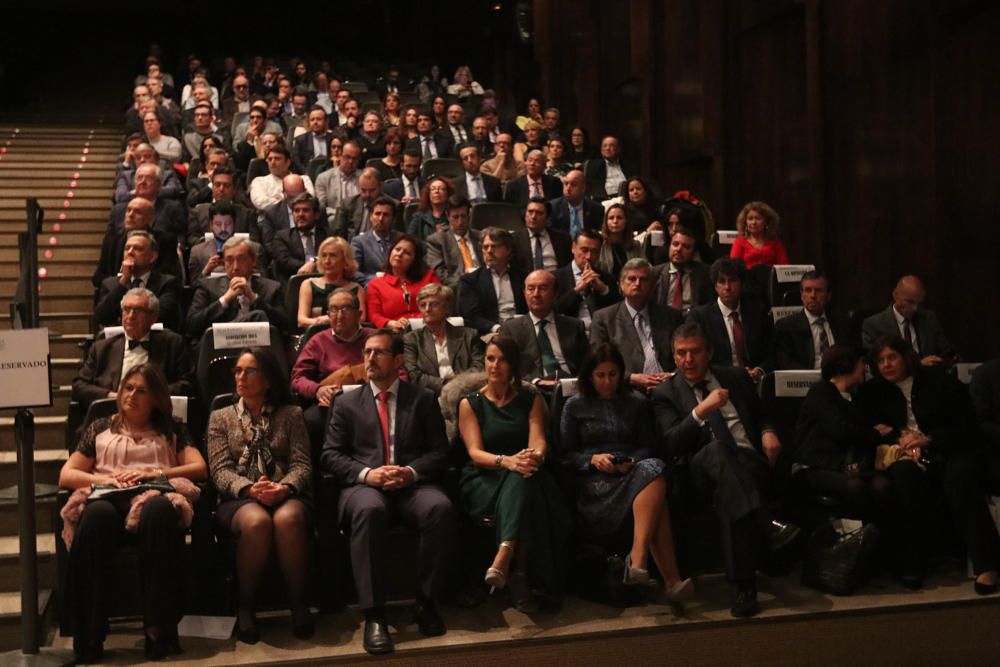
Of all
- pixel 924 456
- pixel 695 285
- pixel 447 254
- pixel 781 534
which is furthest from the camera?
pixel 447 254

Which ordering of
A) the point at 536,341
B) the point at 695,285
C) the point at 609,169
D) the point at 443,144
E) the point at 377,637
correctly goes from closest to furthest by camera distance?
the point at 377,637
the point at 536,341
the point at 695,285
the point at 609,169
the point at 443,144

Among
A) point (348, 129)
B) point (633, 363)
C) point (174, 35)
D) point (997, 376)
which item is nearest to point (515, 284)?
point (633, 363)

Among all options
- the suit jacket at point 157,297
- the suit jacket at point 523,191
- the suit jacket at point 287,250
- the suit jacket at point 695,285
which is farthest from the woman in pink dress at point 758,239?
the suit jacket at point 157,297

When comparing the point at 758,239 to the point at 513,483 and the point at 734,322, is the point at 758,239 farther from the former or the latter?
the point at 513,483

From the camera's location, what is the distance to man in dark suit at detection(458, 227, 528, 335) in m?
5.09

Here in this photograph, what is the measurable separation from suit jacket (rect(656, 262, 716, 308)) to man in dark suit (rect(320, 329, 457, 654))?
173 centimetres

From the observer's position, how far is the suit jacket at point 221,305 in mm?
4641

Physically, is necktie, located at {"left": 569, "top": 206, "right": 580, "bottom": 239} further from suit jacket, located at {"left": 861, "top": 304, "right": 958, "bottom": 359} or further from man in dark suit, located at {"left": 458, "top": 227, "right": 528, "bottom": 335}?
suit jacket, located at {"left": 861, "top": 304, "right": 958, "bottom": 359}

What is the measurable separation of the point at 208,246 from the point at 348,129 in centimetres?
305

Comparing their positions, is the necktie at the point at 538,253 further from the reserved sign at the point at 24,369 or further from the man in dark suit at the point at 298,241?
the reserved sign at the point at 24,369

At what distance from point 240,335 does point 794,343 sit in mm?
2365

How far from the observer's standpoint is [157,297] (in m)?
4.68

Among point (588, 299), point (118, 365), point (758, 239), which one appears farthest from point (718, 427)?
point (118, 365)

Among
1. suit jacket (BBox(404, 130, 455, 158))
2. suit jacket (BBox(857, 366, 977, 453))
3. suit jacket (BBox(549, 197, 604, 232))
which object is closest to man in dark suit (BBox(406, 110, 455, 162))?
suit jacket (BBox(404, 130, 455, 158))
